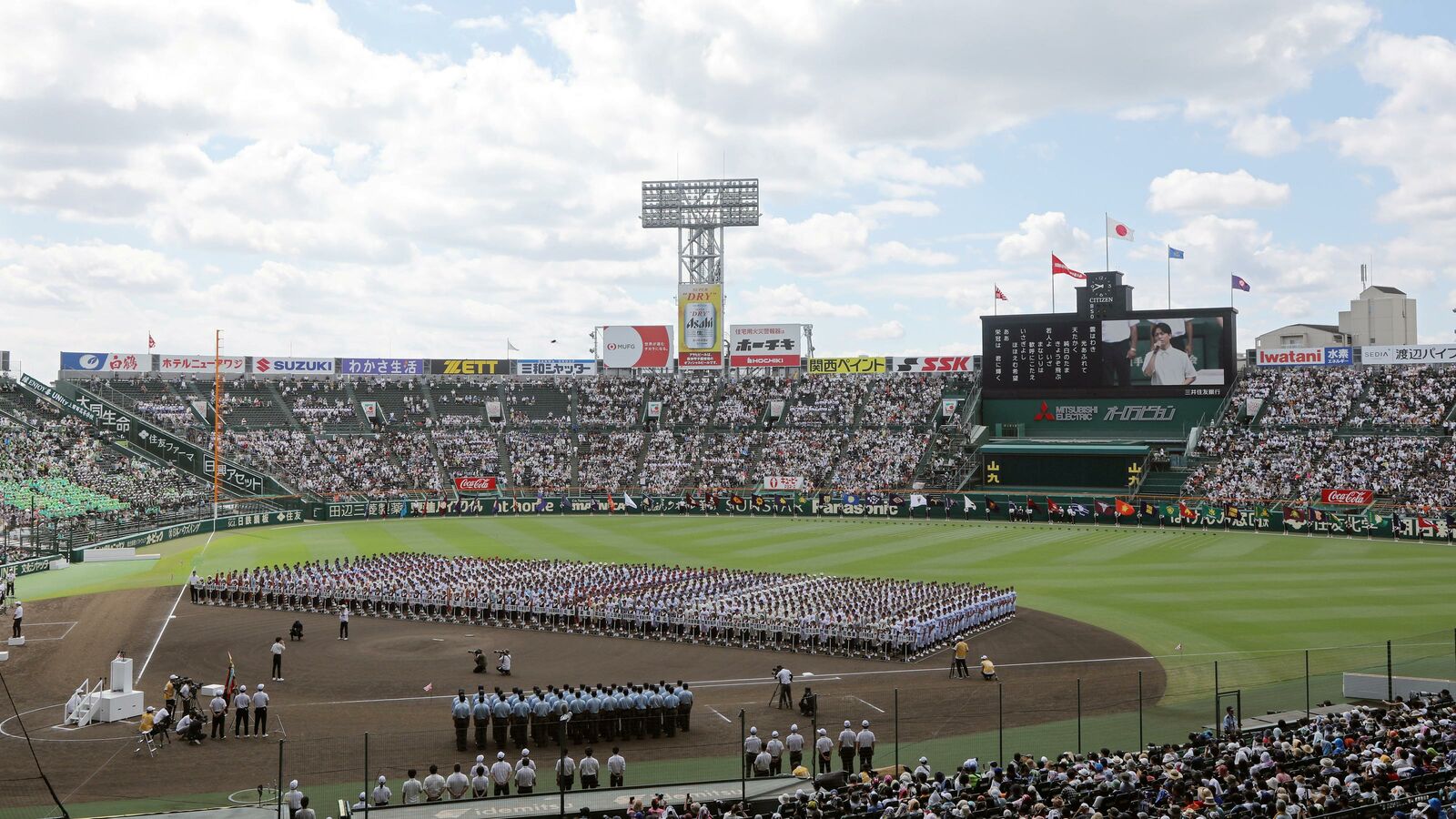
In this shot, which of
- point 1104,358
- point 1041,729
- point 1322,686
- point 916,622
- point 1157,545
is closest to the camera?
point 1041,729

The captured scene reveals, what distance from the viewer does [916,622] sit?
29781 mm

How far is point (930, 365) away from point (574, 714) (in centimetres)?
6722

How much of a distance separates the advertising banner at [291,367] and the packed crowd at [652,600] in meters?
49.1

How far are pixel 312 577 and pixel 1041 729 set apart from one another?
2532 centimetres

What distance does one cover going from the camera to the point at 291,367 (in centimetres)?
8625

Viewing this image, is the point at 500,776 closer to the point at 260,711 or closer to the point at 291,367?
the point at 260,711

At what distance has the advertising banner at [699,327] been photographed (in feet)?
276

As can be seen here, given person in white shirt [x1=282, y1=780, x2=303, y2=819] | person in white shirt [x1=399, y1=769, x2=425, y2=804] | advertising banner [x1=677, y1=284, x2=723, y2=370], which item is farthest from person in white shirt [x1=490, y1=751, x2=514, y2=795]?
advertising banner [x1=677, y1=284, x2=723, y2=370]

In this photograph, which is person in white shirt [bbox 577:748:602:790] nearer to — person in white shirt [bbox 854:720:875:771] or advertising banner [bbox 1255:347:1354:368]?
person in white shirt [bbox 854:720:875:771]

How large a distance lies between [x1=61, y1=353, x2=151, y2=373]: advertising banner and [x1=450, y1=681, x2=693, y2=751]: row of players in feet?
230

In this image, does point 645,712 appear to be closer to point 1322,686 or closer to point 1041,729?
point 1041,729

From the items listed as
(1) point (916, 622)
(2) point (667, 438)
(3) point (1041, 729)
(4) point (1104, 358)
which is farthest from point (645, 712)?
(2) point (667, 438)

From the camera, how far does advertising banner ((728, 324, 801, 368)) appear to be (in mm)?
86375

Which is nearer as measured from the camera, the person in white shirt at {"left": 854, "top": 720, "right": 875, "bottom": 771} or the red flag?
the person in white shirt at {"left": 854, "top": 720, "right": 875, "bottom": 771}
